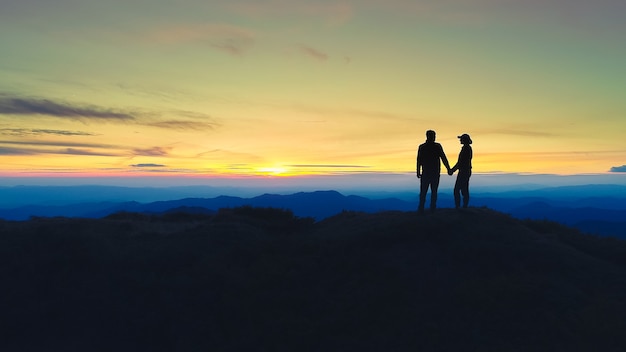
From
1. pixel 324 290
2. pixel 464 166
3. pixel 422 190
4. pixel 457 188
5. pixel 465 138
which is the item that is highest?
pixel 465 138

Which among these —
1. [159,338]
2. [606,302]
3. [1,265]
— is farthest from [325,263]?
[1,265]

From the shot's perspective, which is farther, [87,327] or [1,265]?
[1,265]

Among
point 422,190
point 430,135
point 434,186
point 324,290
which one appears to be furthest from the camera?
point 422,190

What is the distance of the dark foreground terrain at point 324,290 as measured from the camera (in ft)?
37.7

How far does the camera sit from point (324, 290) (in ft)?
46.2

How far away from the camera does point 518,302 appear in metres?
12.2

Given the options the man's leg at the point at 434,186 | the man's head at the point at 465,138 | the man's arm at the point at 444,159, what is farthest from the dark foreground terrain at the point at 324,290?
the man's head at the point at 465,138

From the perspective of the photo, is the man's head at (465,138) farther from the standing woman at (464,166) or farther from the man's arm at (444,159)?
the man's arm at (444,159)

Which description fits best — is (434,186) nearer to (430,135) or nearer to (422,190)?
(422,190)

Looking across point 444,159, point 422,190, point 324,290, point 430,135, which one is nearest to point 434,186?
point 422,190

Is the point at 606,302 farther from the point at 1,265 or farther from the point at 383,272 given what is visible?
the point at 1,265

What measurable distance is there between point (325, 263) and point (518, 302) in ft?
22.1

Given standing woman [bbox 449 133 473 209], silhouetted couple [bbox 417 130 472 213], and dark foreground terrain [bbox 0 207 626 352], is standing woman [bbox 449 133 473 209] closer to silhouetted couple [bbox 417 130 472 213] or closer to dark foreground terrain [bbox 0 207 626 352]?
silhouetted couple [bbox 417 130 472 213]

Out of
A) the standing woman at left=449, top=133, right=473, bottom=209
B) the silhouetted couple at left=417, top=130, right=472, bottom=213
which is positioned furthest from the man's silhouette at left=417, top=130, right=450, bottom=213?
the standing woman at left=449, top=133, right=473, bottom=209
